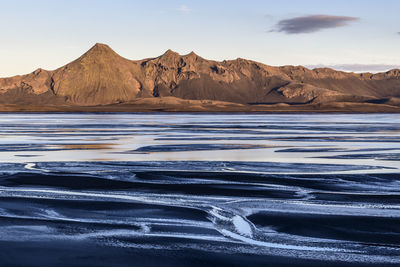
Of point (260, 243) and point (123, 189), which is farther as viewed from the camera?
point (123, 189)

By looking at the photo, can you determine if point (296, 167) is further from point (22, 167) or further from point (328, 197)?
point (22, 167)

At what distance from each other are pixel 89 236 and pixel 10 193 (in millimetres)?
5446

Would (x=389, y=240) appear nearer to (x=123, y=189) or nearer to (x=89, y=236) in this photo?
(x=89, y=236)

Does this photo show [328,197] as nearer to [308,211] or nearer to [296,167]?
[308,211]

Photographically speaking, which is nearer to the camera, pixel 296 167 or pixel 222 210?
pixel 222 210

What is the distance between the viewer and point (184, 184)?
17.2 meters

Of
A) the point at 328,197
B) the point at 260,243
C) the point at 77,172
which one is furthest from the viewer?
the point at 77,172

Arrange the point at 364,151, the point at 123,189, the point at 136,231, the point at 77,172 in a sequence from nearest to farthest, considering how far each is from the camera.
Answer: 1. the point at 136,231
2. the point at 123,189
3. the point at 77,172
4. the point at 364,151

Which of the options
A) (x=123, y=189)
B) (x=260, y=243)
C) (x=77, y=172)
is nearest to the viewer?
(x=260, y=243)

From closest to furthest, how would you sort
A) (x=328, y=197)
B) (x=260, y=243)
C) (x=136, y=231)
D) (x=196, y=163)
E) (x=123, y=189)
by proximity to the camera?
(x=260, y=243)
(x=136, y=231)
(x=328, y=197)
(x=123, y=189)
(x=196, y=163)

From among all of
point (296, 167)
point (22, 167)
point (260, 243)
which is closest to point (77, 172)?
point (22, 167)

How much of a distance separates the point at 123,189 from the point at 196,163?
22.4 ft

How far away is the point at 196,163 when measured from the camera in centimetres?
2278

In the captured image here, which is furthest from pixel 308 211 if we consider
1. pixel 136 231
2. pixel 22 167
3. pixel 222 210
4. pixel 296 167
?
pixel 22 167
